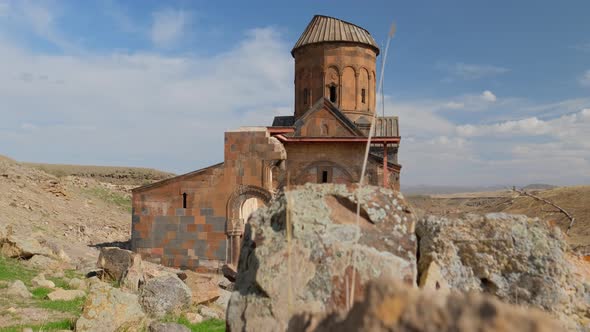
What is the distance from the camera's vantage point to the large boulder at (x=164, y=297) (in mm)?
6664

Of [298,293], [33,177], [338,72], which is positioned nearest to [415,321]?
[298,293]

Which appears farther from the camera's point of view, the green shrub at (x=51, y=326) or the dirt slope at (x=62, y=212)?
the dirt slope at (x=62, y=212)

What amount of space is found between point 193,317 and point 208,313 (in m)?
0.40

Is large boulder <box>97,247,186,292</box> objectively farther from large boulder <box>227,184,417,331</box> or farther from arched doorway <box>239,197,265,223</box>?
large boulder <box>227,184,417,331</box>

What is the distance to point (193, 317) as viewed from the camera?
22.0 ft

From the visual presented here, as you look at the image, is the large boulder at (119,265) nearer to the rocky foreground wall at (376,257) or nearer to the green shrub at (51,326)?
the green shrub at (51,326)

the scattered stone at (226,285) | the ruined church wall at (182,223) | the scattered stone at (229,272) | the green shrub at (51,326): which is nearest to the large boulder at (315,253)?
the green shrub at (51,326)

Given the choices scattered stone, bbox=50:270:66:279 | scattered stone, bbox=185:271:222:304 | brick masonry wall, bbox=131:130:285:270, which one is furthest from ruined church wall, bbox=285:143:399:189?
scattered stone, bbox=50:270:66:279

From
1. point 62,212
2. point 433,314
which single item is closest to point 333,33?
point 62,212

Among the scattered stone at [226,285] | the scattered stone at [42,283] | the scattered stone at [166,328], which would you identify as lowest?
the scattered stone at [226,285]

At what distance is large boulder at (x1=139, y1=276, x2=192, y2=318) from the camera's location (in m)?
6.66

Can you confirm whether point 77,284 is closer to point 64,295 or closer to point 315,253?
point 64,295

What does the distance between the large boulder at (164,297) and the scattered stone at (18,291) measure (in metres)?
1.63

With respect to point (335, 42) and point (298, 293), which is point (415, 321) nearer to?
point (298, 293)
